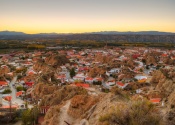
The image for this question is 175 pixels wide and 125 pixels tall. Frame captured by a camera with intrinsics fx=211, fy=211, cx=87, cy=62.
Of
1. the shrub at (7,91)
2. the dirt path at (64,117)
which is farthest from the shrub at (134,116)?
the shrub at (7,91)

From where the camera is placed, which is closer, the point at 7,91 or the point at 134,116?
the point at 134,116

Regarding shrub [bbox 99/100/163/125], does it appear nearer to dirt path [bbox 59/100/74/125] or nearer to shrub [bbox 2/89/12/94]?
dirt path [bbox 59/100/74/125]

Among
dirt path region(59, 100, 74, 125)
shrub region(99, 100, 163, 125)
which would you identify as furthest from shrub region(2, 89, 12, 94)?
shrub region(99, 100, 163, 125)

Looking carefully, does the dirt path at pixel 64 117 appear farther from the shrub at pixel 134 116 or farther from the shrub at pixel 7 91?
the shrub at pixel 7 91

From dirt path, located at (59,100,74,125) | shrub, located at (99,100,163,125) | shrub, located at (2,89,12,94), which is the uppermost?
shrub, located at (99,100,163,125)

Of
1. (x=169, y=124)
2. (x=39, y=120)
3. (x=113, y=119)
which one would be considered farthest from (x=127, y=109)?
(x=39, y=120)

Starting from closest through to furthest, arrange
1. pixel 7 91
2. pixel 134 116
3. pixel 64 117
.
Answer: pixel 134 116
pixel 64 117
pixel 7 91

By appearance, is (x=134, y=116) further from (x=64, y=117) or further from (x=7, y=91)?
(x=7, y=91)

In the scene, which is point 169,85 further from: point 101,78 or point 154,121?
point 154,121

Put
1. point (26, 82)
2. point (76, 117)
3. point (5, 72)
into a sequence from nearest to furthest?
point (76, 117) < point (26, 82) < point (5, 72)

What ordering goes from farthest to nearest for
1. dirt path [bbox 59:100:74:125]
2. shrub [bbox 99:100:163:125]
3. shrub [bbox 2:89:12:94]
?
shrub [bbox 2:89:12:94], dirt path [bbox 59:100:74:125], shrub [bbox 99:100:163:125]

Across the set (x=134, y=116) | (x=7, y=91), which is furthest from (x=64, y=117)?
(x=7, y=91)
